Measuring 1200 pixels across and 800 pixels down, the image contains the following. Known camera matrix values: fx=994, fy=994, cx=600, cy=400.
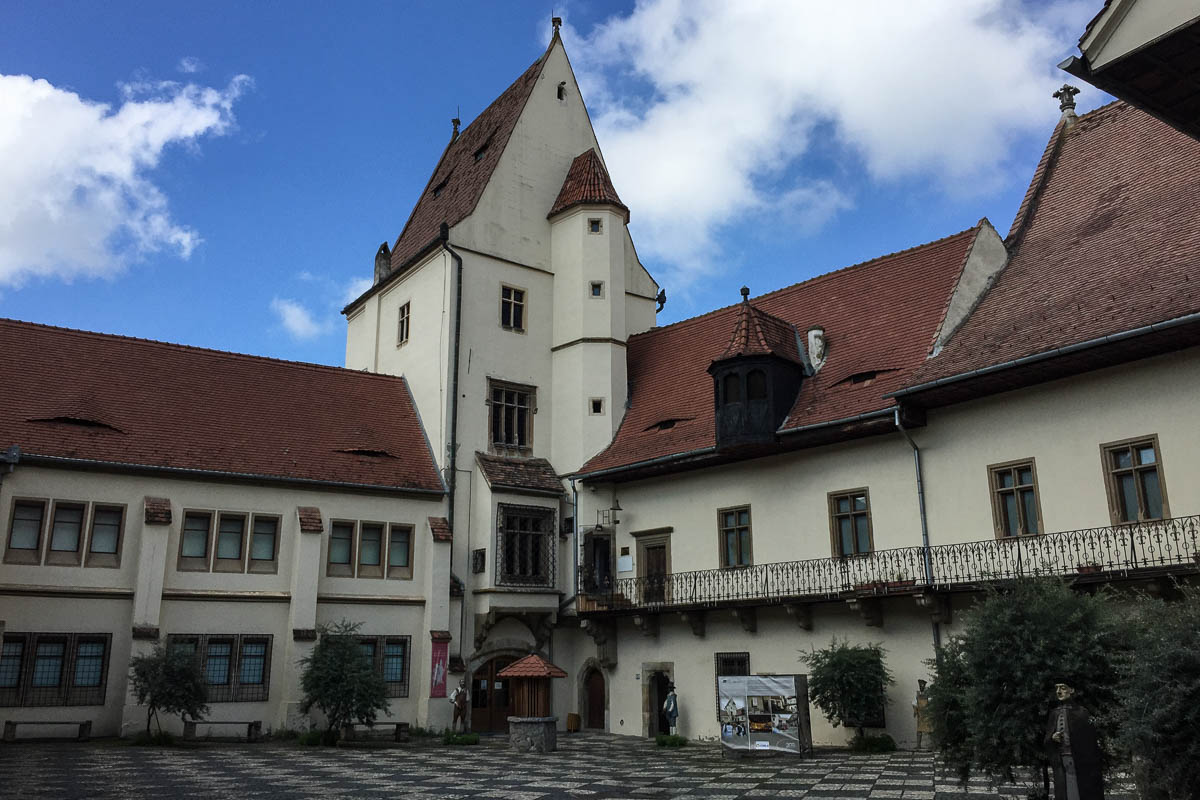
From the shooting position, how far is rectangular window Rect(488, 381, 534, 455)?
2820cm

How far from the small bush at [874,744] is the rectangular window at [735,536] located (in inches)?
196

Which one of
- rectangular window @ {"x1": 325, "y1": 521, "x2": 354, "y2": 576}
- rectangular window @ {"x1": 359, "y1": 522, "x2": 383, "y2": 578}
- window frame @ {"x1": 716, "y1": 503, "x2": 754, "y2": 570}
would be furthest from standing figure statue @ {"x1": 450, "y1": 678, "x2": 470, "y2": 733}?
window frame @ {"x1": 716, "y1": 503, "x2": 754, "y2": 570}

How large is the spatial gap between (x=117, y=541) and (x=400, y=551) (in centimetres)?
673

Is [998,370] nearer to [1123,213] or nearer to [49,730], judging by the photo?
[1123,213]

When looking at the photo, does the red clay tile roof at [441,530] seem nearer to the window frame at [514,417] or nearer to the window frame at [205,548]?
the window frame at [514,417]

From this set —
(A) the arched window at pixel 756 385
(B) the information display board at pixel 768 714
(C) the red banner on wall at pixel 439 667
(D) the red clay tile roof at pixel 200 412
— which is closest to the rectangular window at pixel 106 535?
(D) the red clay tile roof at pixel 200 412

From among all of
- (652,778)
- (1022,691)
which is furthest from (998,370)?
(652,778)

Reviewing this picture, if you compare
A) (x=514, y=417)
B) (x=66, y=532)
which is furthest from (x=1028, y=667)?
(x=66, y=532)

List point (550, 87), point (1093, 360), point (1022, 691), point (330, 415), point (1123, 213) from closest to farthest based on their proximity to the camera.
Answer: point (1022, 691)
point (1093, 360)
point (1123, 213)
point (330, 415)
point (550, 87)

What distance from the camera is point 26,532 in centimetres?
2155

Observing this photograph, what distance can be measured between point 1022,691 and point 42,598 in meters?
19.5

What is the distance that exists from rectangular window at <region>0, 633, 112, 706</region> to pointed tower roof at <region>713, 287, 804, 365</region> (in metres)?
15.3

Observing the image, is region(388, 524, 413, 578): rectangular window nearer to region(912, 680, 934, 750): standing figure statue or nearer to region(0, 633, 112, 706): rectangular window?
region(0, 633, 112, 706): rectangular window

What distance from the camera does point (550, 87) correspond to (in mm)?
32375
